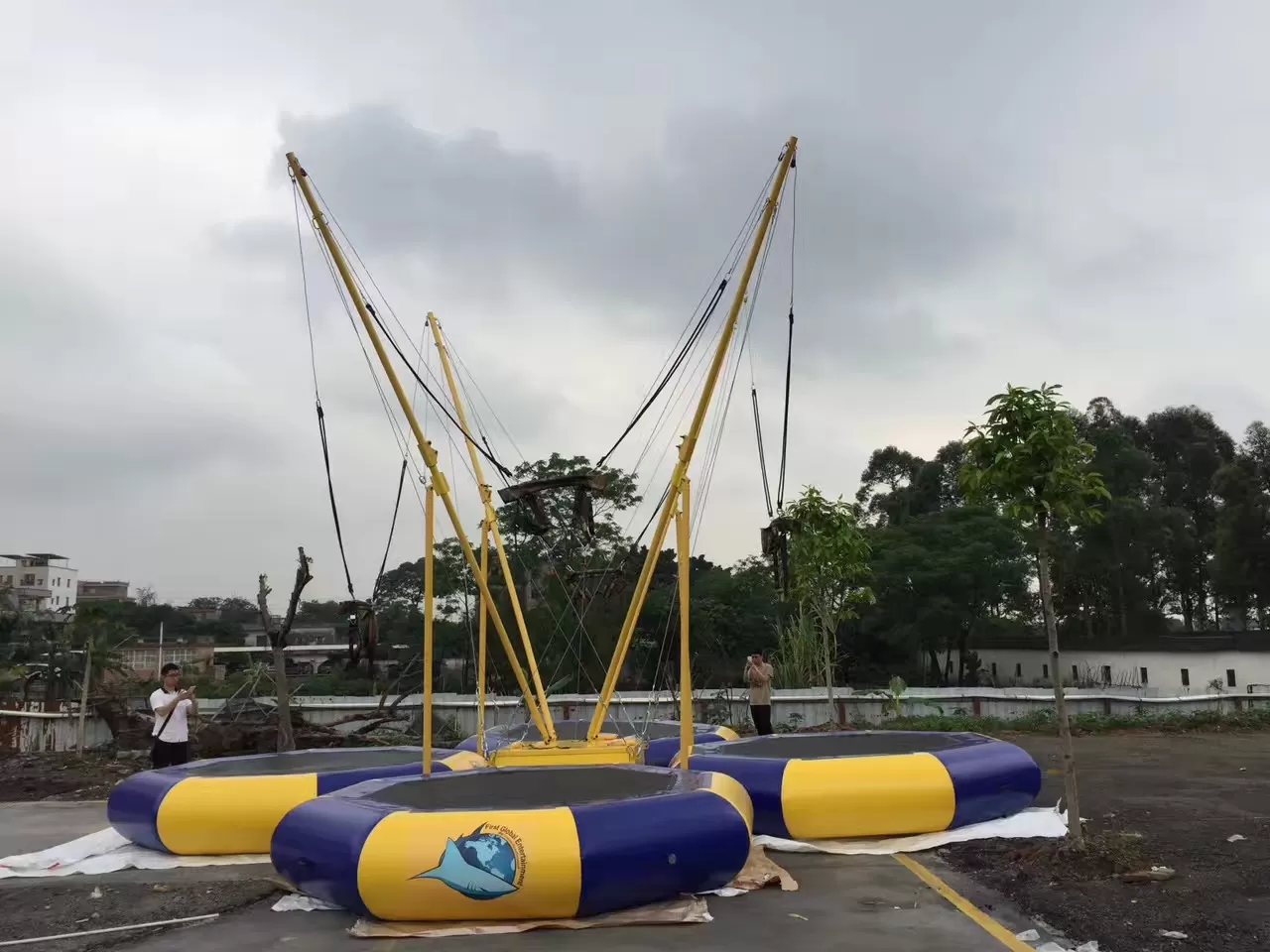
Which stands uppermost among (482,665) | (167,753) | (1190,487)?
(1190,487)

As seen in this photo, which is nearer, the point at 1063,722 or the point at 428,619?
the point at 1063,722

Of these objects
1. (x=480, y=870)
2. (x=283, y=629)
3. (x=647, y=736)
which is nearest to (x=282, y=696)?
→ (x=283, y=629)

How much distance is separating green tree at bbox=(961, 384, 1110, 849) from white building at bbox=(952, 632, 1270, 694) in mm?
18352

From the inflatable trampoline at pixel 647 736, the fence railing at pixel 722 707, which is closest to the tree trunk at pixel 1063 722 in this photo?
the inflatable trampoline at pixel 647 736

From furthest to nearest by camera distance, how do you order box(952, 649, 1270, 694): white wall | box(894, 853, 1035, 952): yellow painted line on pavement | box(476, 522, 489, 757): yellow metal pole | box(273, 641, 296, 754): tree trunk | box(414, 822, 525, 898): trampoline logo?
box(952, 649, 1270, 694): white wall
box(273, 641, 296, 754): tree trunk
box(476, 522, 489, 757): yellow metal pole
box(414, 822, 525, 898): trampoline logo
box(894, 853, 1035, 952): yellow painted line on pavement

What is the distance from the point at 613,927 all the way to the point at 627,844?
19.2 inches

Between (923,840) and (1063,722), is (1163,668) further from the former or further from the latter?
(1063,722)

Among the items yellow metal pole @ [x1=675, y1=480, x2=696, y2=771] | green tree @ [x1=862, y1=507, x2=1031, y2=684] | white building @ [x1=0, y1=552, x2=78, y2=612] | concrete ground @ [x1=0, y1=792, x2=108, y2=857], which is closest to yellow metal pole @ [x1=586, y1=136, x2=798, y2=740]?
yellow metal pole @ [x1=675, y1=480, x2=696, y2=771]

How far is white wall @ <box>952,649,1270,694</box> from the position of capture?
26.1 meters

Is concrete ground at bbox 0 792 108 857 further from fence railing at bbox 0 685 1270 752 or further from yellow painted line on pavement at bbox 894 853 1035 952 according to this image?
yellow painted line on pavement at bbox 894 853 1035 952

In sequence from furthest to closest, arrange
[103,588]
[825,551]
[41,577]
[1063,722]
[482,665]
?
[103,588]
[41,577]
[825,551]
[482,665]
[1063,722]

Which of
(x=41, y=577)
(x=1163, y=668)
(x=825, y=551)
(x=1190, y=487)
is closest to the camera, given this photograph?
(x=825, y=551)

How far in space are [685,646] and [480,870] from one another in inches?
121

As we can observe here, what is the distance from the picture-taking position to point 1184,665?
27.9 metres
